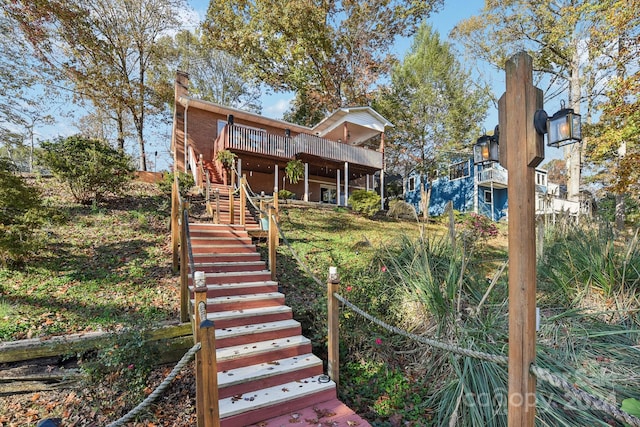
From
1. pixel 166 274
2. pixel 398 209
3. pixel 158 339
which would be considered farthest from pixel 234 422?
pixel 398 209

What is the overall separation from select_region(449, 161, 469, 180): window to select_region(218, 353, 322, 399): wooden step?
20.5 metres

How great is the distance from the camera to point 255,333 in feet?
12.9

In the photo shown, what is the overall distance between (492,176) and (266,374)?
19940mm

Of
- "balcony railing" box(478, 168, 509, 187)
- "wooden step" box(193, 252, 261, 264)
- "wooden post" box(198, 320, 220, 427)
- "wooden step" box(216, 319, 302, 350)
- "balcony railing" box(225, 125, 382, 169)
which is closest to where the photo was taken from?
"wooden post" box(198, 320, 220, 427)

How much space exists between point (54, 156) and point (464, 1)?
18620mm

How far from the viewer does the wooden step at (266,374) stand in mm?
3172

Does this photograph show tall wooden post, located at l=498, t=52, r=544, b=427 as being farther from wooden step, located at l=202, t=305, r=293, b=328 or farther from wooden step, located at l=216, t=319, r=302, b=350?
wooden step, located at l=202, t=305, r=293, b=328

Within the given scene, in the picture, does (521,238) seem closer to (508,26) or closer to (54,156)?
(54,156)

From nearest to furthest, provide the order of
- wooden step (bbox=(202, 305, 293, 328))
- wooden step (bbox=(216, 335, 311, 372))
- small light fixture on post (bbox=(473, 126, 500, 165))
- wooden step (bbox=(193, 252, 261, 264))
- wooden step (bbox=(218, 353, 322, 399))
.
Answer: small light fixture on post (bbox=(473, 126, 500, 165))
wooden step (bbox=(218, 353, 322, 399))
wooden step (bbox=(216, 335, 311, 372))
wooden step (bbox=(202, 305, 293, 328))
wooden step (bbox=(193, 252, 261, 264))

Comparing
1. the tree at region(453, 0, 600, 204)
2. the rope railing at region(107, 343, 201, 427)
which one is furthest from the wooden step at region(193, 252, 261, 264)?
the tree at region(453, 0, 600, 204)

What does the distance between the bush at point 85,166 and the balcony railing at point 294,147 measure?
4.43m

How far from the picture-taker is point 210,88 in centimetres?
2447

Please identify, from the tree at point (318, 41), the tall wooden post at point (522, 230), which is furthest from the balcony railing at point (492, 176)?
the tall wooden post at point (522, 230)

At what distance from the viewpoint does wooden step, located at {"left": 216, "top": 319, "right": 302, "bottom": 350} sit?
3750mm
